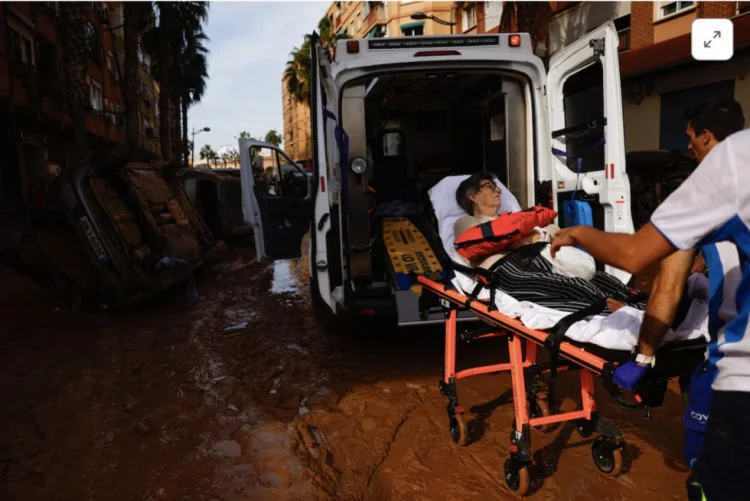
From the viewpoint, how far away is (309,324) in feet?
21.5

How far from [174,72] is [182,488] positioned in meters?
31.1

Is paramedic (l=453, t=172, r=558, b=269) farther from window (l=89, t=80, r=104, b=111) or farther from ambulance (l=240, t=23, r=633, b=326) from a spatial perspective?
window (l=89, t=80, r=104, b=111)

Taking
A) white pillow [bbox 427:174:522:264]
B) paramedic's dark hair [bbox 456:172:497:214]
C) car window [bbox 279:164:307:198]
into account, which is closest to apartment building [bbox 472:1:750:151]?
car window [bbox 279:164:307:198]

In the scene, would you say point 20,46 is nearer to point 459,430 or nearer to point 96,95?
point 96,95

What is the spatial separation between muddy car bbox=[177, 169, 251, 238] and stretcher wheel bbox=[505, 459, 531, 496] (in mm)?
10057

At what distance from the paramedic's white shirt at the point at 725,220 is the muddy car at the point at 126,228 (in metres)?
6.25

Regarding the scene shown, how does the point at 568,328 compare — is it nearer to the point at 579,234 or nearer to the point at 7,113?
the point at 579,234

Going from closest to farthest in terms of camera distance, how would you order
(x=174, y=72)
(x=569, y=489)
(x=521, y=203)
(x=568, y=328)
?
(x=568, y=328) → (x=569, y=489) → (x=521, y=203) → (x=174, y=72)

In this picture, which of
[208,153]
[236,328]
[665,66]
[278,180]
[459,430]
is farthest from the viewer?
[208,153]

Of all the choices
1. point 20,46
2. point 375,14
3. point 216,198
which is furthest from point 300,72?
point 216,198

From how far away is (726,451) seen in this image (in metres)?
1.37

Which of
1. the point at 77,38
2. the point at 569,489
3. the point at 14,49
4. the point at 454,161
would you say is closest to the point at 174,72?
the point at 14,49

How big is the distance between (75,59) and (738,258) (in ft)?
52.3

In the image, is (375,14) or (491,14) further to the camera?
(375,14)
